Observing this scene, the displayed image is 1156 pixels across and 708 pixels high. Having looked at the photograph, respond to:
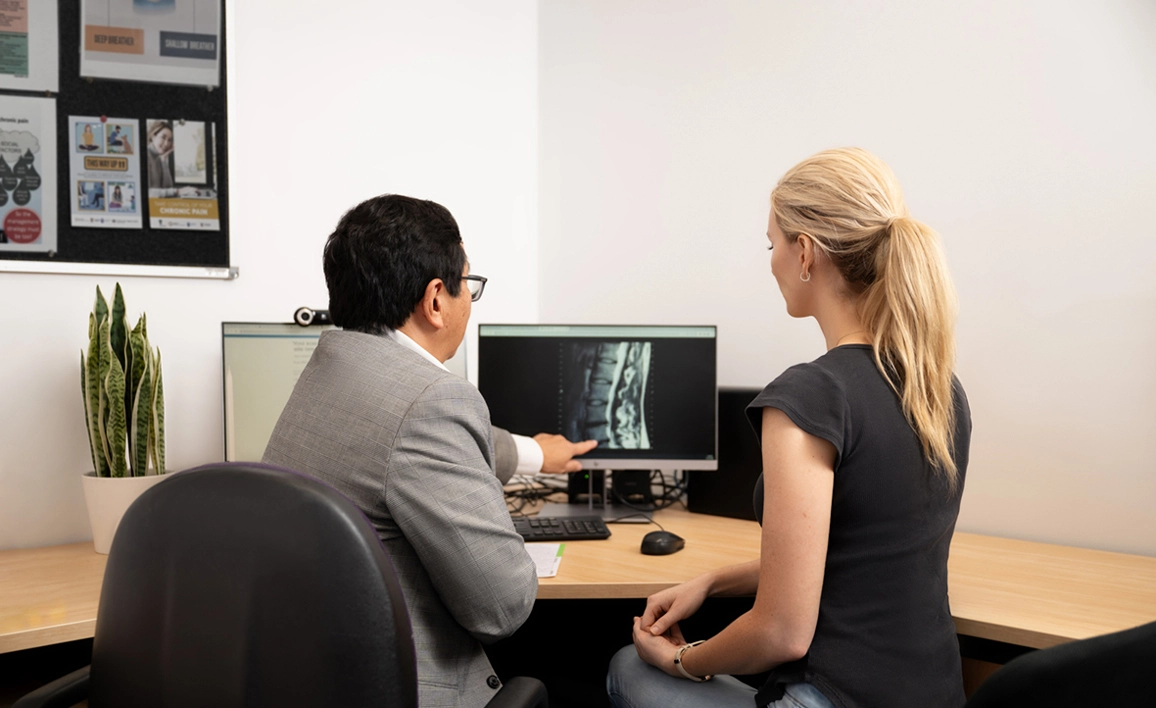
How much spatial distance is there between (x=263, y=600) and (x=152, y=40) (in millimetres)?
1603

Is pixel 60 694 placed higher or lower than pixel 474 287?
lower

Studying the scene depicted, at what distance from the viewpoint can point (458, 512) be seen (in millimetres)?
1086

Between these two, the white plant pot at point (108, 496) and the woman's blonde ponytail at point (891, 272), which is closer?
the woman's blonde ponytail at point (891, 272)

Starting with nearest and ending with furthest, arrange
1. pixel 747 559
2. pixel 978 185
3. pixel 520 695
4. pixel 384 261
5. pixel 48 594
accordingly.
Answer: pixel 520 695
pixel 384 261
pixel 48 594
pixel 747 559
pixel 978 185

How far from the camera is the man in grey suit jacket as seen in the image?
3.55ft

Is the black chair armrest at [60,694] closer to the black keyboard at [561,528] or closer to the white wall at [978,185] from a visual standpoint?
the black keyboard at [561,528]

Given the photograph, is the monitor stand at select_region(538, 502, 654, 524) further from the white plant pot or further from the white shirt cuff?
the white plant pot

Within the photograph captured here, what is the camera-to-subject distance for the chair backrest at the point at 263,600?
0.81m

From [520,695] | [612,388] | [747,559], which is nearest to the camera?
[520,695]

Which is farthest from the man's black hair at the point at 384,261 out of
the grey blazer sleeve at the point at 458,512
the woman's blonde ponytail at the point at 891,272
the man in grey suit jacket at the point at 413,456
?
the woman's blonde ponytail at the point at 891,272

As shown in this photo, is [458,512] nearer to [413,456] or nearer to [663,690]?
[413,456]

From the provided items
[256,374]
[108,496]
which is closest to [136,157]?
[256,374]

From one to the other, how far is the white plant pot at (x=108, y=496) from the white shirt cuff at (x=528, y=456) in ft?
2.51

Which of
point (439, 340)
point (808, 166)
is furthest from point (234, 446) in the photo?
point (808, 166)
